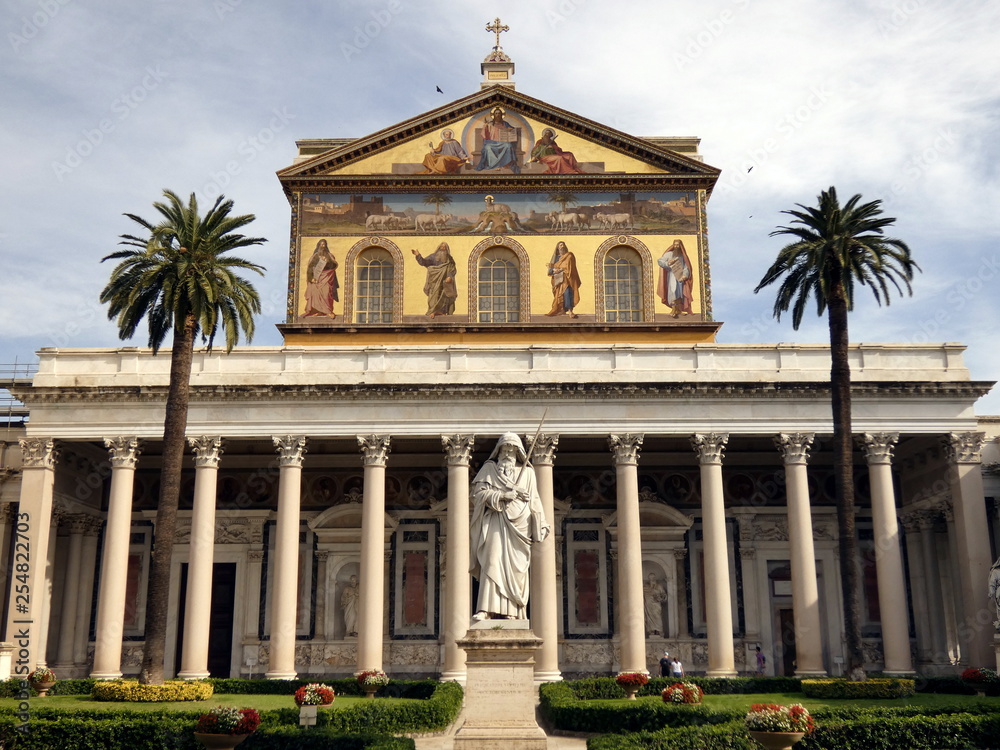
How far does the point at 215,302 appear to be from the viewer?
3219 centimetres

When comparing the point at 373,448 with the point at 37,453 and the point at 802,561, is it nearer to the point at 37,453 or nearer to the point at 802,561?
the point at 37,453

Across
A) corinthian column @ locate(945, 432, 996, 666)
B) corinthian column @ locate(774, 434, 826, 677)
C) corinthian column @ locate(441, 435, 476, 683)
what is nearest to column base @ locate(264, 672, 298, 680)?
corinthian column @ locate(441, 435, 476, 683)

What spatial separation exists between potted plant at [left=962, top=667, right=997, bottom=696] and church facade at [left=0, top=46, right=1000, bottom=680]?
334cm

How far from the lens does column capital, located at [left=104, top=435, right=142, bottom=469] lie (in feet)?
115

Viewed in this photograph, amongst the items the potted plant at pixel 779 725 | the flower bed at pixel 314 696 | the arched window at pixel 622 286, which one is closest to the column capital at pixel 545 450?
the arched window at pixel 622 286

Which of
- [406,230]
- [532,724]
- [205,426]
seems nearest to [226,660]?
[205,426]

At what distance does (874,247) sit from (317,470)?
2246 centimetres

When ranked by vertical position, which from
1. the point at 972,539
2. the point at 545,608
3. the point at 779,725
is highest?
the point at 972,539

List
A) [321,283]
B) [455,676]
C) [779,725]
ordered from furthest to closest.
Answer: [321,283] < [455,676] < [779,725]

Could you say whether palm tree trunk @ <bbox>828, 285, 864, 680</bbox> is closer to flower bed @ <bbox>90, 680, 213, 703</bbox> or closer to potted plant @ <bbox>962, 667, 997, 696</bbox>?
potted plant @ <bbox>962, 667, 997, 696</bbox>

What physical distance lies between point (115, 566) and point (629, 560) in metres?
16.9

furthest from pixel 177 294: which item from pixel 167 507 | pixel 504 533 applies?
pixel 504 533

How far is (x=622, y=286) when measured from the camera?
4128 centimetres

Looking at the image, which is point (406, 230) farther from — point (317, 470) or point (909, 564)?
point (909, 564)
